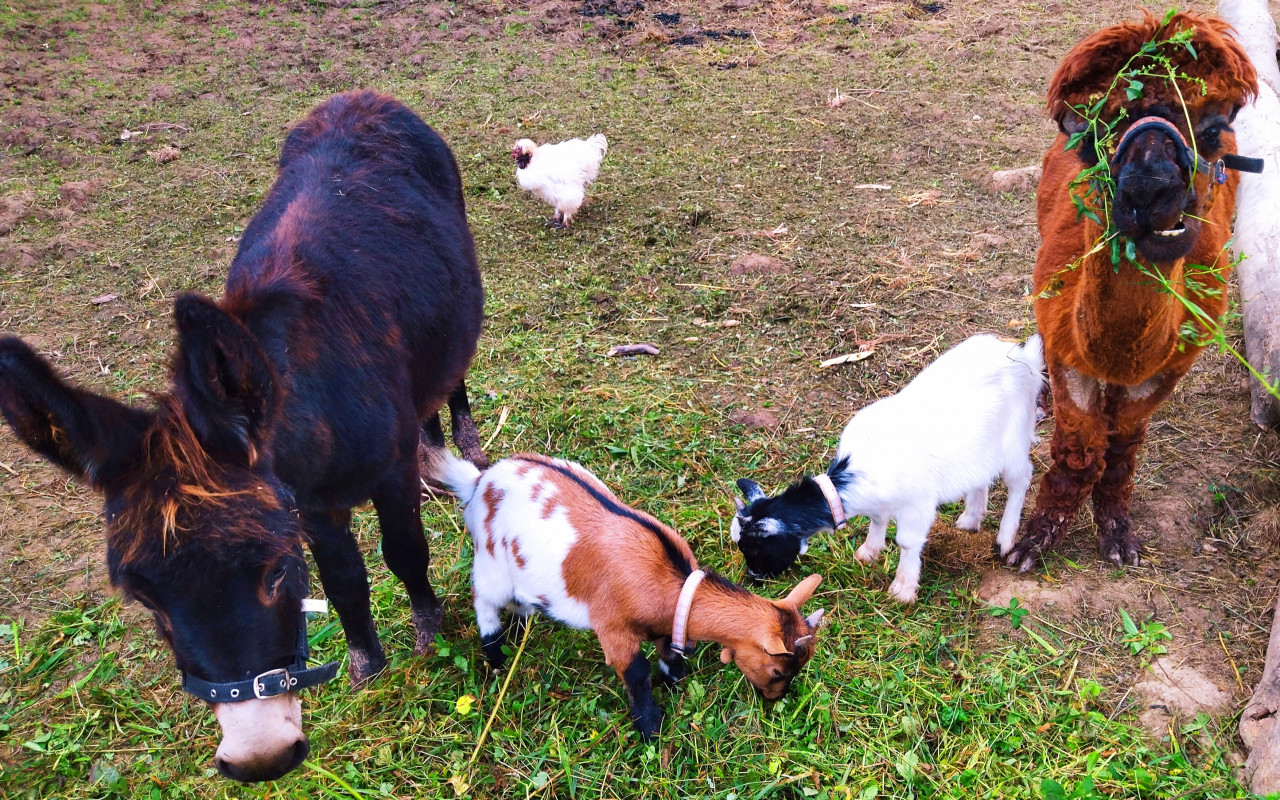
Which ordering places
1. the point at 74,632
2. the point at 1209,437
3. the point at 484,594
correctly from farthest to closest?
the point at 1209,437, the point at 74,632, the point at 484,594

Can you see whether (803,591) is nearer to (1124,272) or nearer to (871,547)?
(871,547)

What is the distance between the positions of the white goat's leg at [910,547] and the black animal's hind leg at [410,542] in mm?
2275

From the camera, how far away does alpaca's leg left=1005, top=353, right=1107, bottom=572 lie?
3.58m

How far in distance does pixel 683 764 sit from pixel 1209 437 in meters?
3.64

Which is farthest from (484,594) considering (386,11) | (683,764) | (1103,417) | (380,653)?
(386,11)

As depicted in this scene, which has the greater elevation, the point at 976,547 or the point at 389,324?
the point at 389,324

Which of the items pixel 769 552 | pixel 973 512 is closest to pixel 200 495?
pixel 769 552

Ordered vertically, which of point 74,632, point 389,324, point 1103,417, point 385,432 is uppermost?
point 389,324

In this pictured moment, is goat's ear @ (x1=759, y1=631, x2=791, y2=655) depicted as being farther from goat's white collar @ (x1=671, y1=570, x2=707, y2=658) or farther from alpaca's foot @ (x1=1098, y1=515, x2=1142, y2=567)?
alpaca's foot @ (x1=1098, y1=515, x2=1142, y2=567)

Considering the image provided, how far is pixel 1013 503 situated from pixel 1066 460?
15.6 inches

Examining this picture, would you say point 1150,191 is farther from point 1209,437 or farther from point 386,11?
point 386,11

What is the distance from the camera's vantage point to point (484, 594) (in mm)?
3527

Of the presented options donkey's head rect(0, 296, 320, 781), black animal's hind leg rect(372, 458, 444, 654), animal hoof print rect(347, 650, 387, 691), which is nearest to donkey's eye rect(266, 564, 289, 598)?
donkey's head rect(0, 296, 320, 781)

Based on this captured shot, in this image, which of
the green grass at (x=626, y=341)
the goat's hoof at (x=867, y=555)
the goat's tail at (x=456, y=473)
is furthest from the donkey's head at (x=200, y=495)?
the goat's hoof at (x=867, y=555)
